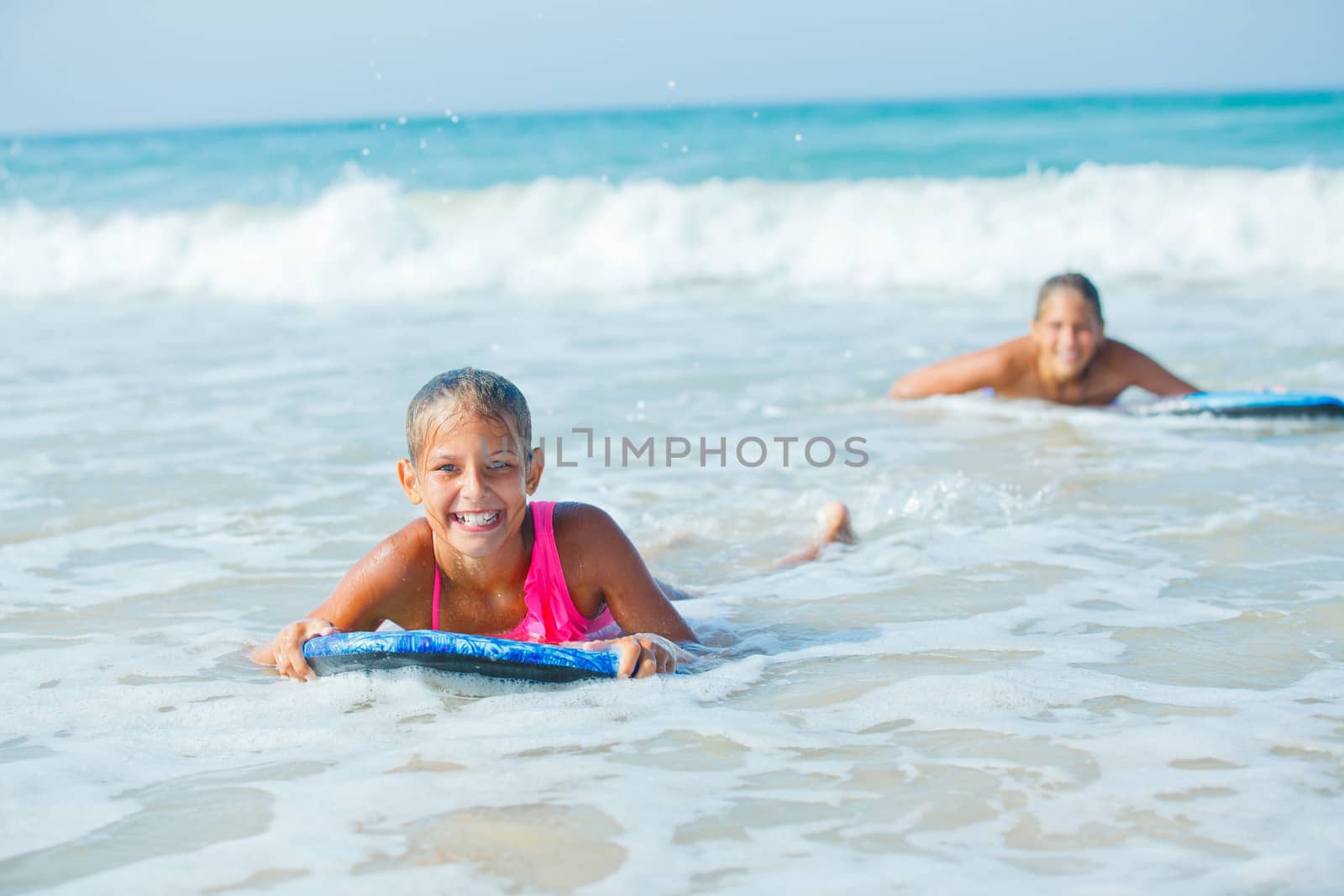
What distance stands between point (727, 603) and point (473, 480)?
134 centimetres

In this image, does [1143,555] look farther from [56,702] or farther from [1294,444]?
[56,702]

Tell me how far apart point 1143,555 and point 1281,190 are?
12834 millimetres

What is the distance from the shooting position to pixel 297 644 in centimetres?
362

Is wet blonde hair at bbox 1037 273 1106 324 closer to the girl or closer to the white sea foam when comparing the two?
the girl

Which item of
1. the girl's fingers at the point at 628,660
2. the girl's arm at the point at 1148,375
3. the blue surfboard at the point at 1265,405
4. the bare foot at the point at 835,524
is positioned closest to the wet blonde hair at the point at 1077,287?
the girl's arm at the point at 1148,375

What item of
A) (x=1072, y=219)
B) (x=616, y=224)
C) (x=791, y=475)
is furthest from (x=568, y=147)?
(x=791, y=475)

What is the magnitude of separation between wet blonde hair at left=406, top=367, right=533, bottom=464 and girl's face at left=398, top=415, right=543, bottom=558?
0.02 m

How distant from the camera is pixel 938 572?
189 inches

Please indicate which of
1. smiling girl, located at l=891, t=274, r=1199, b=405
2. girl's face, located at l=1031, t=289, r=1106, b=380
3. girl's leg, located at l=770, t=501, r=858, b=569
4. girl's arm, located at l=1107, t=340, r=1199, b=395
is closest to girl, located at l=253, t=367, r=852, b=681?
girl's leg, located at l=770, t=501, r=858, b=569

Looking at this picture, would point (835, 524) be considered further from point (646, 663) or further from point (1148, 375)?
point (1148, 375)

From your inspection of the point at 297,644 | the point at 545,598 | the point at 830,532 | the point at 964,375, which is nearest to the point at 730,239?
the point at 964,375

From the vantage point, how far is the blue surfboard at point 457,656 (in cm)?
343

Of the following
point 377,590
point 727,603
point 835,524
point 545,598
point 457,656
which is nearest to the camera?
point 457,656

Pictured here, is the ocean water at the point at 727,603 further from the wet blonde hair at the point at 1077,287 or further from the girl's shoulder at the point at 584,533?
the wet blonde hair at the point at 1077,287
